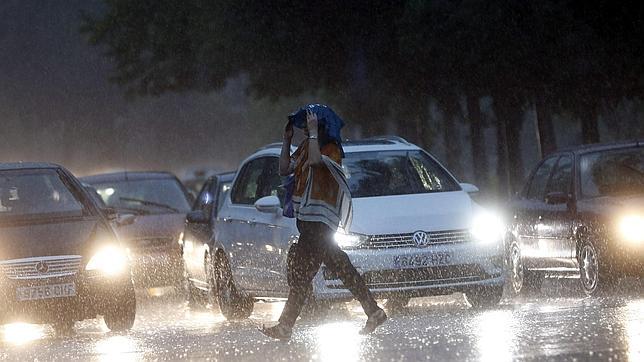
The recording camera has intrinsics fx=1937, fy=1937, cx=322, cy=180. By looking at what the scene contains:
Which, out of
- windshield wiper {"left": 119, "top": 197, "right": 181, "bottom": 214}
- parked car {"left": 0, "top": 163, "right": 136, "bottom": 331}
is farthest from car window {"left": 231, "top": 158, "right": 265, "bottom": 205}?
windshield wiper {"left": 119, "top": 197, "right": 181, "bottom": 214}

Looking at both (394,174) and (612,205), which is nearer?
(394,174)

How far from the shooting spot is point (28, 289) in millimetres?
16094

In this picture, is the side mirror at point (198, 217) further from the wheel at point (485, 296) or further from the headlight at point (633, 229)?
the headlight at point (633, 229)

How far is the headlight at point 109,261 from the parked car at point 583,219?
4431 mm

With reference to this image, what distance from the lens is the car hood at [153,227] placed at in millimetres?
23594

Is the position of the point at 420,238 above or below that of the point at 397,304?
above

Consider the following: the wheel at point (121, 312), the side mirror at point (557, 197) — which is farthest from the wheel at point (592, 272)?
the wheel at point (121, 312)

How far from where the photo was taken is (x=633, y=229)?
58.0 feet

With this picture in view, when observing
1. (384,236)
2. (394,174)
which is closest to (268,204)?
(384,236)

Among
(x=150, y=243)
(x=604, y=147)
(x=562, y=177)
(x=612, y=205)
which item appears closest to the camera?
(x=612, y=205)

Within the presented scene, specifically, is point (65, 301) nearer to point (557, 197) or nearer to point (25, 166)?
point (25, 166)

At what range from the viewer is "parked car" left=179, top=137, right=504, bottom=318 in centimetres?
1598

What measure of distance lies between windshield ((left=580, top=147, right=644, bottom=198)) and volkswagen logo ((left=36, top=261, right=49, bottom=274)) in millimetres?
5496

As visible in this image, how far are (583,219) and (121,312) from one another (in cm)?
465
